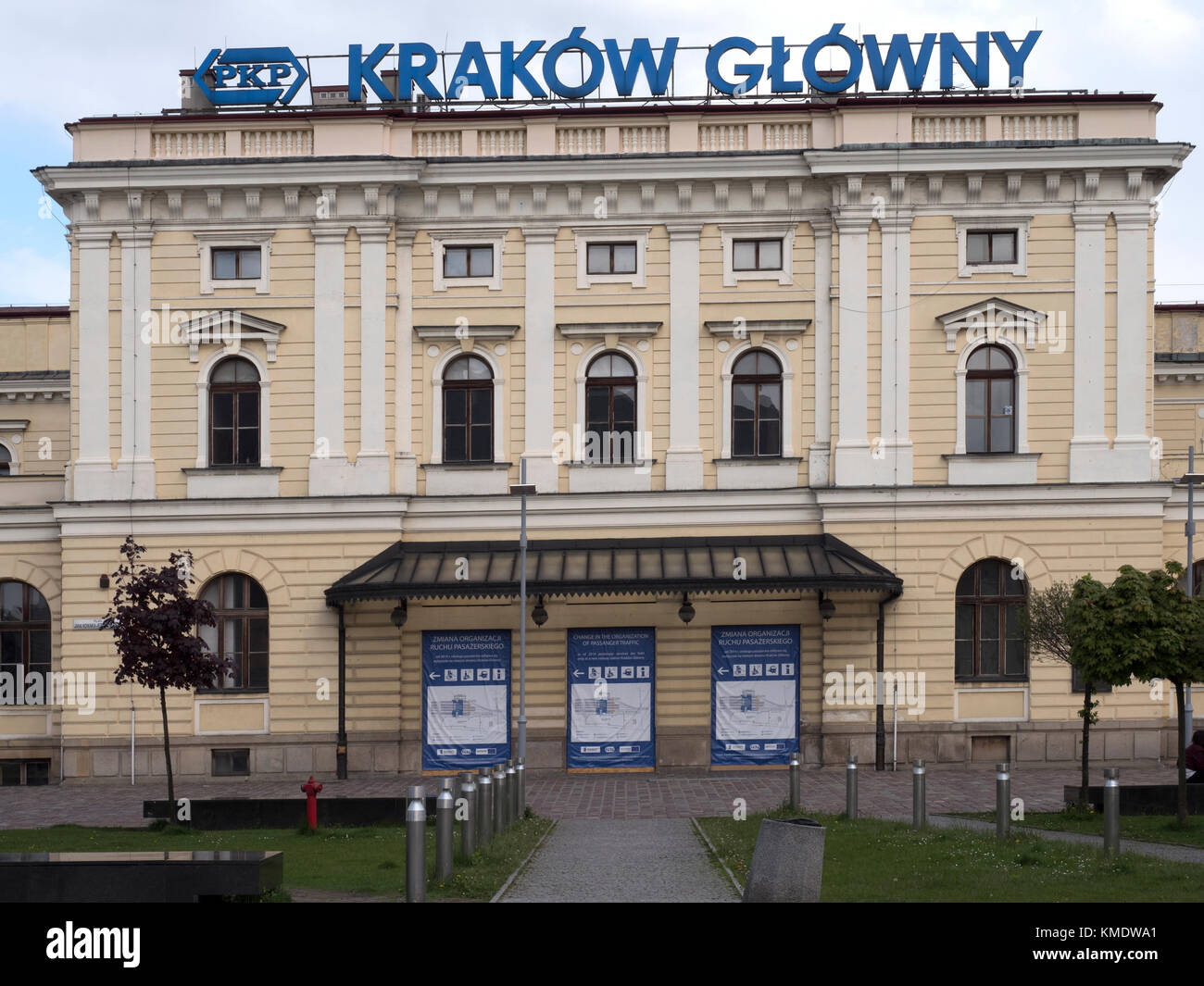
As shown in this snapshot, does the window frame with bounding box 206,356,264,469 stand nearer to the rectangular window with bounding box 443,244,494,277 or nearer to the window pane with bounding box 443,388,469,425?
the window pane with bounding box 443,388,469,425

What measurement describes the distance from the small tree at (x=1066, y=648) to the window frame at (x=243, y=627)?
15877 mm

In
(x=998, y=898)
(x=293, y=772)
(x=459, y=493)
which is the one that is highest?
(x=459, y=493)

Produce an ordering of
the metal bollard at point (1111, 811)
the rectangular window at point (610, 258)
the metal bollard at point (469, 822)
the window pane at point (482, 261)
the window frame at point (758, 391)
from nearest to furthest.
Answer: the metal bollard at point (469, 822), the metal bollard at point (1111, 811), the window frame at point (758, 391), the rectangular window at point (610, 258), the window pane at point (482, 261)

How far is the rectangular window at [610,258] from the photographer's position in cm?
3155

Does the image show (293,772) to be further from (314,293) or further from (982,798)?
(982,798)

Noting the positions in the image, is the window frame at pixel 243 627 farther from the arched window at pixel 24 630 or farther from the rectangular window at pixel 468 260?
the rectangular window at pixel 468 260

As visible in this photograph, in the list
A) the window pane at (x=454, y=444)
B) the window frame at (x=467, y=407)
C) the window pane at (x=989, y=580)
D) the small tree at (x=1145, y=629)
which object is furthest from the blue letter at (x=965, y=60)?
the small tree at (x=1145, y=629)

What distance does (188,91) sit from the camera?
33.7 meters

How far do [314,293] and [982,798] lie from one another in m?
17.5

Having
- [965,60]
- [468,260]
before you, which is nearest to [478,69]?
[468,260]

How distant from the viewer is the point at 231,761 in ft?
101

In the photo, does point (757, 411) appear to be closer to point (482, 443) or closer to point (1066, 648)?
point (482, 443)

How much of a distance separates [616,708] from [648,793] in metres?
3.88
